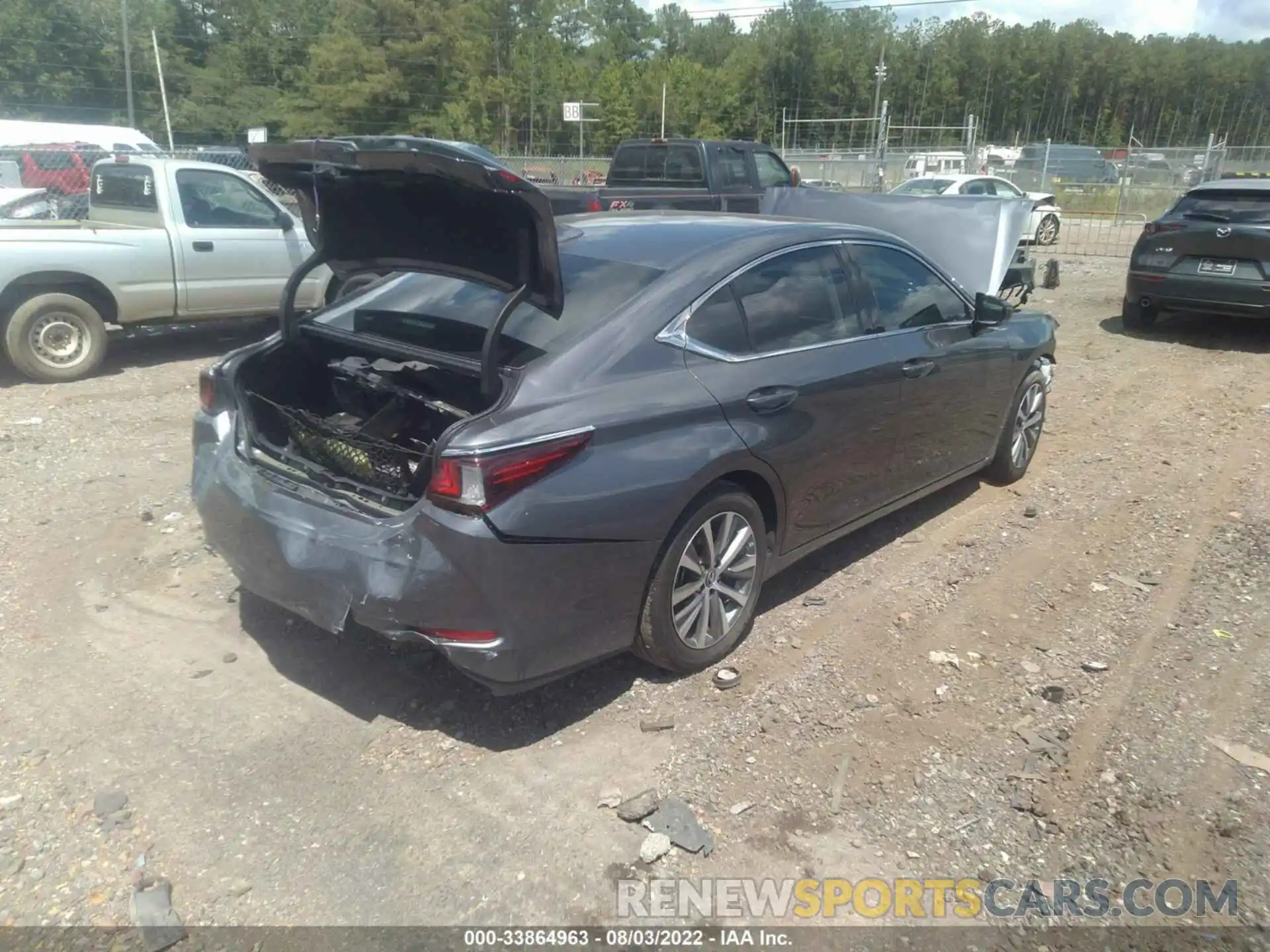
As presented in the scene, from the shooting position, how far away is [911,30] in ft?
287

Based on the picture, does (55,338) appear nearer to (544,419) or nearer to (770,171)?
(544,419)

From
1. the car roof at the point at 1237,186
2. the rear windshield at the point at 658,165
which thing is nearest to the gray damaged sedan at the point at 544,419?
the car roof at the point at 1237,186

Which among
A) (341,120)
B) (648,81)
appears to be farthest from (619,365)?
(648,81)

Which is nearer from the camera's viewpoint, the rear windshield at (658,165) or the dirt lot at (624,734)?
the dirt lot at (624,734)

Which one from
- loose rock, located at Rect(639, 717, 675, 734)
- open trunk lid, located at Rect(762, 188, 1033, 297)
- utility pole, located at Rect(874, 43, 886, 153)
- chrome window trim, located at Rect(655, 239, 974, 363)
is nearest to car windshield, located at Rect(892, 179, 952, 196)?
open trunk lid, located at Rect(762, 188, 1033, 297)

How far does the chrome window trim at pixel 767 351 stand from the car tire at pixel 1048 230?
17.4m

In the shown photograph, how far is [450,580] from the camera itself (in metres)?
3.02

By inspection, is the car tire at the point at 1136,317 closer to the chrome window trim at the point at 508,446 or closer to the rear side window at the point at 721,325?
the rear side window at the point at 721,325

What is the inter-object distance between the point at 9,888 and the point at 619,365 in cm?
240

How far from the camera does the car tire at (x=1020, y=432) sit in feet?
19.0

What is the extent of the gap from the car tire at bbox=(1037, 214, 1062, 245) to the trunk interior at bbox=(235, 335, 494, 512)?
1947cm

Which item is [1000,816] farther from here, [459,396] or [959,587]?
[459,396]

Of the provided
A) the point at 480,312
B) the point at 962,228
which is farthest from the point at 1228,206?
the point at 480,312

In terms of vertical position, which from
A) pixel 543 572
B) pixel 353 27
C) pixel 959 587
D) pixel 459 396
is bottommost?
pixel 959 587
